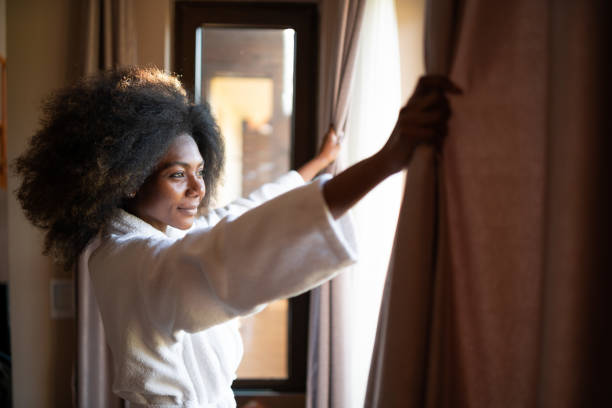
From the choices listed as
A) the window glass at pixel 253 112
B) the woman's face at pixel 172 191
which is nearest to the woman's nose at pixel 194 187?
the woman's face at pixel 172 191

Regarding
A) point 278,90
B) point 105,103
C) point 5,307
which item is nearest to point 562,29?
point 105,103

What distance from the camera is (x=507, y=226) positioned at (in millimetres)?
544

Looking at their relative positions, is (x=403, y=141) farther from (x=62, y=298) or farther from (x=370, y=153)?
(x=62, y=298)

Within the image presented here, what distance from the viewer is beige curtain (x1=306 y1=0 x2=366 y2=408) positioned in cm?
146

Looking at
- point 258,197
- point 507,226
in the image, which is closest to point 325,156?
point 258,197

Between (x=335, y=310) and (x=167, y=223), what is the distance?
0.72m

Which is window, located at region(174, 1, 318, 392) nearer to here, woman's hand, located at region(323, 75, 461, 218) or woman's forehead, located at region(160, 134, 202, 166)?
woman's forehead, located at region(160, 134, 202, 166)

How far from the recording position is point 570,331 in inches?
18.7

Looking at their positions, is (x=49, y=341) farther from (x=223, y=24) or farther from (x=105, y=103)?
(x=223, y=24)

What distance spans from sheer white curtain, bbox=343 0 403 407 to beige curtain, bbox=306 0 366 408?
0.05 m

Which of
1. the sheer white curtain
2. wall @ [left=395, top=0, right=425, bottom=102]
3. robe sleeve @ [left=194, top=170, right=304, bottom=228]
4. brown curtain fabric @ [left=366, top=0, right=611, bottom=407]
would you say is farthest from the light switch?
brown curtain fabric @ [left=366, top=0, right=611, bottom=407]

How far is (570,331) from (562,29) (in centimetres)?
36

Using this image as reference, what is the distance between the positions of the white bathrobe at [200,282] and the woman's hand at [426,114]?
0.16m

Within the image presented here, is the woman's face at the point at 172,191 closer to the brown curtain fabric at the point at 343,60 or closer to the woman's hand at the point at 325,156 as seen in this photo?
the woman's hand at the point at 325,156
